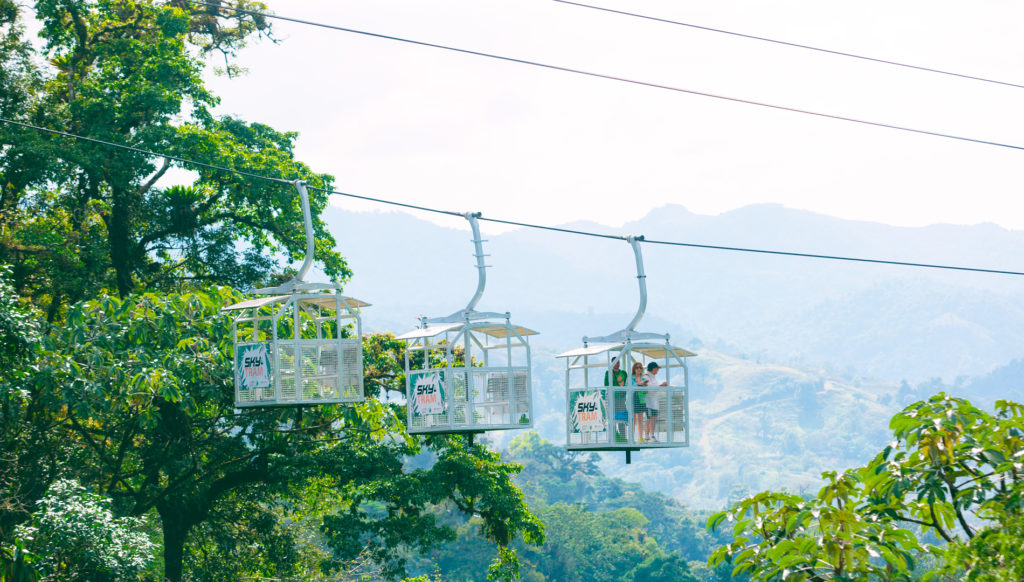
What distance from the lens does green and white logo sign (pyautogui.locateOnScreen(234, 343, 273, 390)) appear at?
11.9 metres

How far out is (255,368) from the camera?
12.0 m

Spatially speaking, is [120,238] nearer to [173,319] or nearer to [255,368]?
[173,319]

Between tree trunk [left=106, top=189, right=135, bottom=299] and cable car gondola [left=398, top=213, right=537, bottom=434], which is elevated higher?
tree trunk [left=106, top=189, right=135, bottom=299]

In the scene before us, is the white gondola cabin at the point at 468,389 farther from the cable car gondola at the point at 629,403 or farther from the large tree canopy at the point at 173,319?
the large tree canopy at the point at 173,319

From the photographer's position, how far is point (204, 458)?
1909 centimetres

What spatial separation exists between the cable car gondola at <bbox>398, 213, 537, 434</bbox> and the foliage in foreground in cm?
445

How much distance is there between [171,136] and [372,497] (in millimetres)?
7335

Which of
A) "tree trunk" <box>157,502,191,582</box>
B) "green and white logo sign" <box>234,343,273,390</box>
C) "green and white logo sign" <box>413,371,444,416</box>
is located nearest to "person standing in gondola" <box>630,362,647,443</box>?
"green and white logo sign" <box>413,371,444,416</box>

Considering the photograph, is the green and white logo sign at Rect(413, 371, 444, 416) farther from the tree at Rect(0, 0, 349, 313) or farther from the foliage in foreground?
the tree at Rect(0, 0, 349, 313)

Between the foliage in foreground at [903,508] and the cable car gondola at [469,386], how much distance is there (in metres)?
4.45

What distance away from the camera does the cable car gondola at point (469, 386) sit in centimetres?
1163

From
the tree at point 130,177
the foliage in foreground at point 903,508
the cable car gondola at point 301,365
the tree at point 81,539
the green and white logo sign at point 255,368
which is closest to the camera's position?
the foliage in foreground at point 903,508

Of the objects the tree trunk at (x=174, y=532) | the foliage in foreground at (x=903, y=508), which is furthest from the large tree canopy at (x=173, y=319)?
the foliage in foreground at (x=903, y=508)

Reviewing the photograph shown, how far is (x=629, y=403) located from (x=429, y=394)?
2158 millimetres
